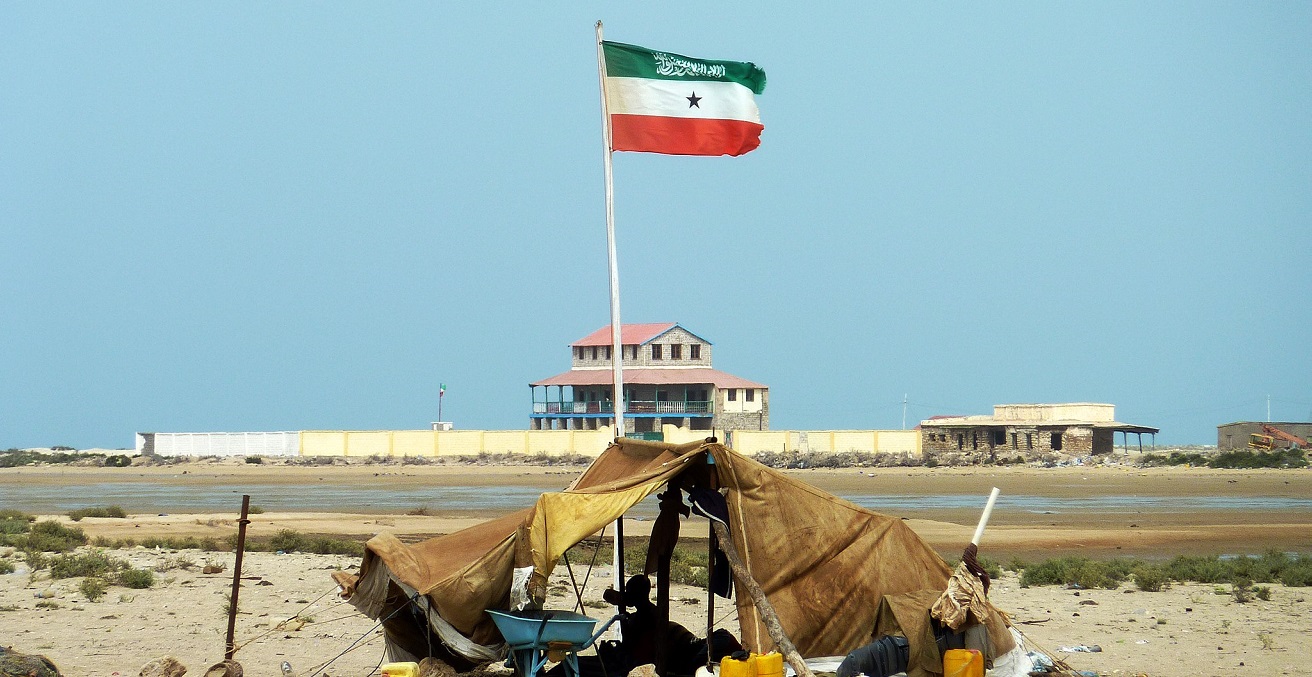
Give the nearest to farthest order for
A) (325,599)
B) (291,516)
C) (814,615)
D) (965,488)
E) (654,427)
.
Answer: (814,615) < (325,599) < (291,516) < (965,488) < (654,427)

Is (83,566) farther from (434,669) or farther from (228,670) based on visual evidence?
(434,669)

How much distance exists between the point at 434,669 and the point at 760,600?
2.97 m

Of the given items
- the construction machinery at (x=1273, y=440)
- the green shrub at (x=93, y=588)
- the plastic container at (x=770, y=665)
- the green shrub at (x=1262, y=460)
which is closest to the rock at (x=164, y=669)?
the plastic container at (x=770, y=665)

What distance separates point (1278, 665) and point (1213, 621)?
2.76m

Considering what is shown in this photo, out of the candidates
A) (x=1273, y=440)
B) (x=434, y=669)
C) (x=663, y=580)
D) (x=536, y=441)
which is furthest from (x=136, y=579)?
(x=1273, y=440)

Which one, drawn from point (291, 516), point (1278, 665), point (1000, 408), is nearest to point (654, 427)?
point (1000, 408)

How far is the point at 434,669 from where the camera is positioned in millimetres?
10469

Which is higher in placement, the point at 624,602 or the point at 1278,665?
the point at 624,602

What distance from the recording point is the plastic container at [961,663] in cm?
986

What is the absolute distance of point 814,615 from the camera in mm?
10719

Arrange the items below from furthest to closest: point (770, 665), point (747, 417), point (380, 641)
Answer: point (747, 417) < point (380, 641) < point (770, 665)

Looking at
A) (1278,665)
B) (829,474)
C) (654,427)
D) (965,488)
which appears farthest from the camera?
(654,427)

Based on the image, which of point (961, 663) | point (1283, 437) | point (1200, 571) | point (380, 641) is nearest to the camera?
point (961, 663)

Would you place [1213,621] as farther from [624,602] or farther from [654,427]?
[654,427]
